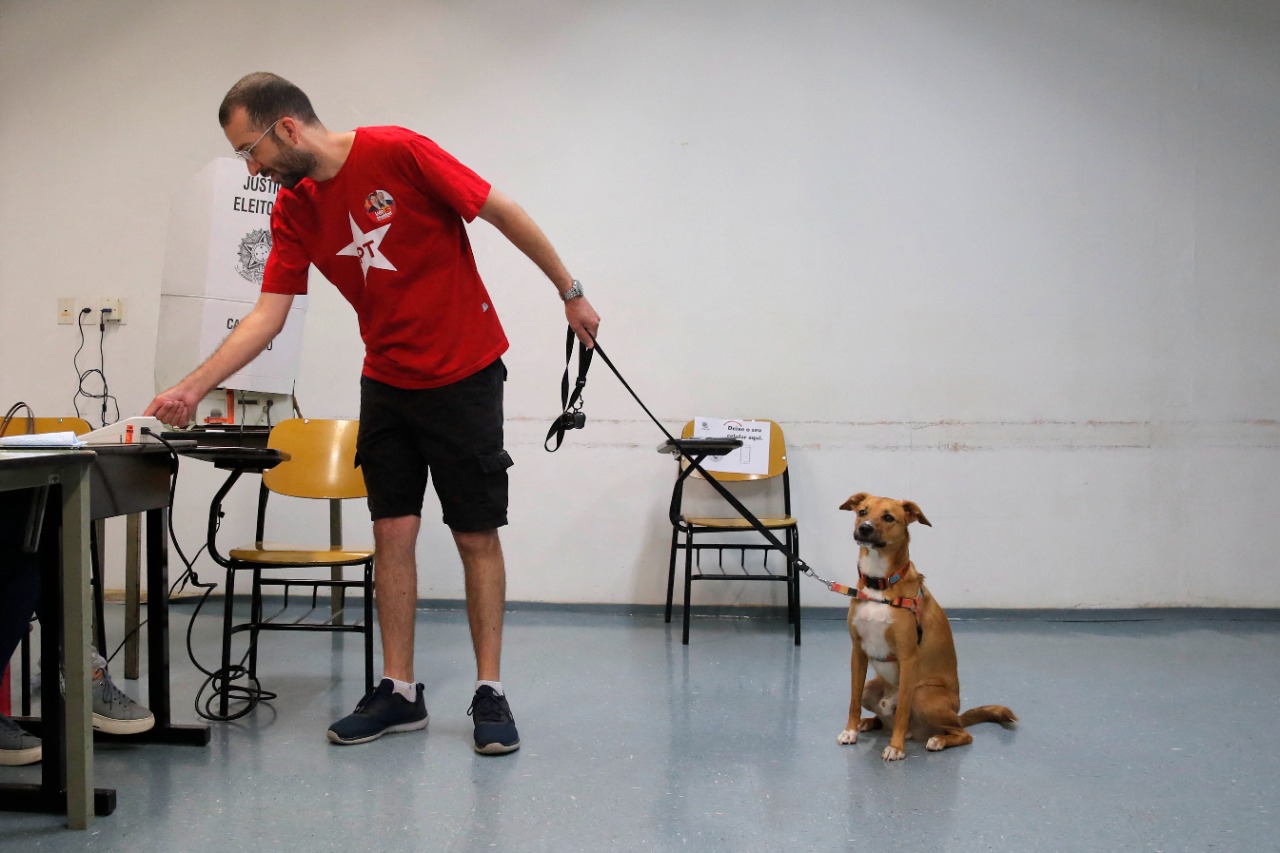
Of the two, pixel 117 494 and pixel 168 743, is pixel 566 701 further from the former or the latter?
pixel 117 494

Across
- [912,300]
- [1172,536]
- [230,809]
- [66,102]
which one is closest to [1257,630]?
[1172,536]

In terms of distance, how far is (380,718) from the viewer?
210 cm

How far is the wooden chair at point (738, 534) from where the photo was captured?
325 centimetres

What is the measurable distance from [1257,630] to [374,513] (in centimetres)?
344

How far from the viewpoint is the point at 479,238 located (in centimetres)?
385

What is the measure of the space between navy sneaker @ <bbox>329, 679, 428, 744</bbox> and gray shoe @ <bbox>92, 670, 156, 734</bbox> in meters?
0.39

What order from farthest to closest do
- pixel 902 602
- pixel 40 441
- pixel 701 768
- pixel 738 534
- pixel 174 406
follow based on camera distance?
pixel 738 534 < pixel 902 602 < pixel 701 768 < pixel 174 406 < pixel 40 441

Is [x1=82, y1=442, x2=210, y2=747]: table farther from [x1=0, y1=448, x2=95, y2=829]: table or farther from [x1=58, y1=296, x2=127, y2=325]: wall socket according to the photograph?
[x1=58, y1=296, x2=127, y2=325]: wall socket

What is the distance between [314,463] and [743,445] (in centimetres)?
163

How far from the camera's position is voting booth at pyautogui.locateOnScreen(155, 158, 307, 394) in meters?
2.81

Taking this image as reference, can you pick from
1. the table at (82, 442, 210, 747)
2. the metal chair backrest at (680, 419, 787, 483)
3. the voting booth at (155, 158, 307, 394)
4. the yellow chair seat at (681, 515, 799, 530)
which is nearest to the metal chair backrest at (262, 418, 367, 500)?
the voting booth at (155, 158, 307, 394)

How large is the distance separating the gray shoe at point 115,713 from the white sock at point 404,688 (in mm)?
511

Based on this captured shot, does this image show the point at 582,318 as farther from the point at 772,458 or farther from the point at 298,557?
the point at 772,458

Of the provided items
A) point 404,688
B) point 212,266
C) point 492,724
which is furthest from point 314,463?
point 492,724
